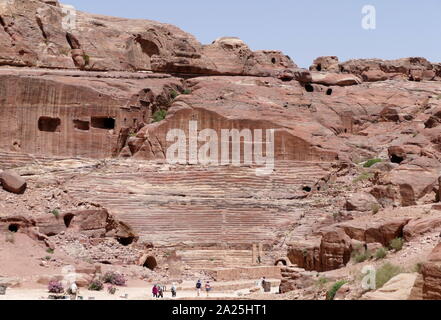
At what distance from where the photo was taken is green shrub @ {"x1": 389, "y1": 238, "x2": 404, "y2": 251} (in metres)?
21.6

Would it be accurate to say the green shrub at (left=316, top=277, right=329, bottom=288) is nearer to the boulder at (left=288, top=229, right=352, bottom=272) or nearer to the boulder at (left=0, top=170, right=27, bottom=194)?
the boulder at (left=288, top=229, right=352, bottom=272)

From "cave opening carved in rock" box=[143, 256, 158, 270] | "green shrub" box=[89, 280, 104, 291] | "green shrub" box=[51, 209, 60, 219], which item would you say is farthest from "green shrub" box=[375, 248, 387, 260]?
"green shrub" box=[51, 209, 60, 219]

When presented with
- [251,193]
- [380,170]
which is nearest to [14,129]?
[251,193]

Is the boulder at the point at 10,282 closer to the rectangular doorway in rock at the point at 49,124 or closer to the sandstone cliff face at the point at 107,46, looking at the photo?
the rectangular doorway in rock at the point at 49,124

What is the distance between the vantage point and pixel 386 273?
60.8ft

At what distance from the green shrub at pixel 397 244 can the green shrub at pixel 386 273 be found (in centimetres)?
232

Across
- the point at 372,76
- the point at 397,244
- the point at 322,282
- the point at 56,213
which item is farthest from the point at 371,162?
the point at 322,282

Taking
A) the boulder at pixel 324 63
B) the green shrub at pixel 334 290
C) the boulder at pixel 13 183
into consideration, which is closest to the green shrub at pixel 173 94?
the boulder at pixel 13 183

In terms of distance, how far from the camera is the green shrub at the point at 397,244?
2158cm

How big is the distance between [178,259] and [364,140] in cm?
1751

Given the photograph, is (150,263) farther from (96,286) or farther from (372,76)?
(372,76)

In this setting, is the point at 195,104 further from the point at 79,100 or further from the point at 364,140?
the point at 364,140

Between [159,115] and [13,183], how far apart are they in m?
12.9
